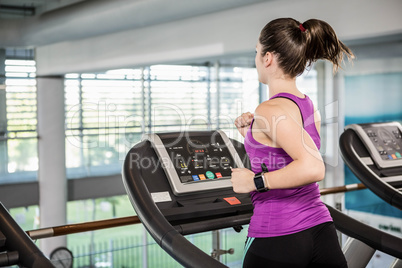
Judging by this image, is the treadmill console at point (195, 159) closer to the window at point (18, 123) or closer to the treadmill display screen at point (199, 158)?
the treadmill display screen at point (199, 158)

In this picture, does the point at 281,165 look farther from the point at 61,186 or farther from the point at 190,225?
the point at 61,186

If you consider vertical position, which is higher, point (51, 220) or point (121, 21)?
point (121, 21)

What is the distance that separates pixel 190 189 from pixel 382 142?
126 centimetres

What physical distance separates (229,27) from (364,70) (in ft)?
11.4

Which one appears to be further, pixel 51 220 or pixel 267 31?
pixel 51 220

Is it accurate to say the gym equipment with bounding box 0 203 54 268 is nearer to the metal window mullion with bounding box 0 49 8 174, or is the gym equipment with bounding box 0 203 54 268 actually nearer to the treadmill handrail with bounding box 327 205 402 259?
the treadmill handrail with bounding box 327 205 402 259

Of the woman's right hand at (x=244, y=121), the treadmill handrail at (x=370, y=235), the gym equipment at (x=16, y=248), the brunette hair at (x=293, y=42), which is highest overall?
the brunette hair at (x=293, y=42)

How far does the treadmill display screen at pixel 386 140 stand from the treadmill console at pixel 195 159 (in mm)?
948

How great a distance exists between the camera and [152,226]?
150 centimetres

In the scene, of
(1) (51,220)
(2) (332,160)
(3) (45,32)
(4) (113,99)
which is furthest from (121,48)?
(2) (332,160)

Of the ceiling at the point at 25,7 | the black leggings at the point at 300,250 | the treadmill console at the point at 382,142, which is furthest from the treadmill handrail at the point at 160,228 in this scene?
the ceiling at the point at 25,7

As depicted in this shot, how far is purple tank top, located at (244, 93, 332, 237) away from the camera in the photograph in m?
1.22

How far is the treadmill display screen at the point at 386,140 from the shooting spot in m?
Result: 2.47

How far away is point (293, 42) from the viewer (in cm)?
120
